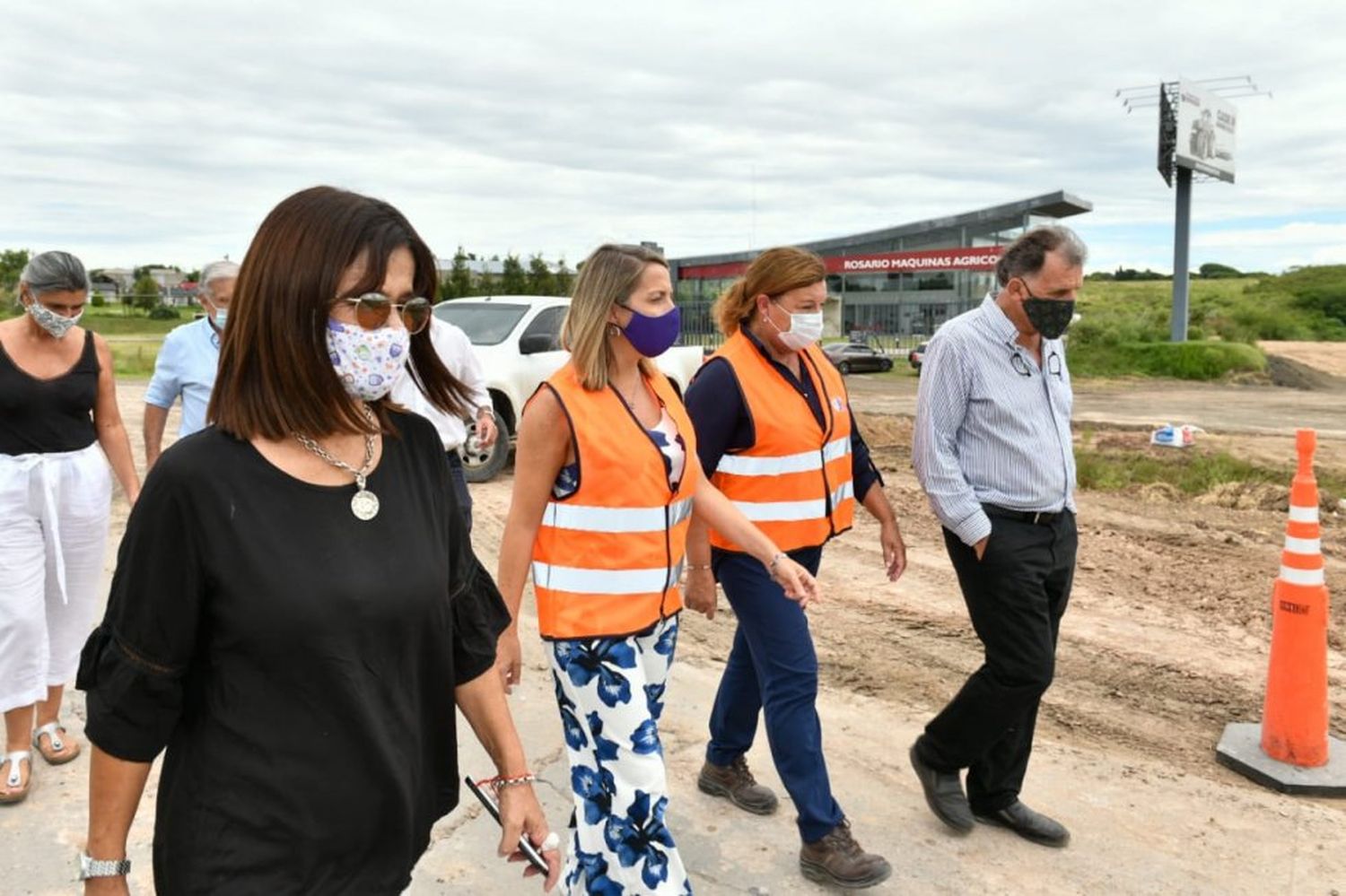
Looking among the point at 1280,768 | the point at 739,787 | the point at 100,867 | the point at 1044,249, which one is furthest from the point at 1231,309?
the point at 100,867

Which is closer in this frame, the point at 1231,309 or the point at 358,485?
the point at 358,485

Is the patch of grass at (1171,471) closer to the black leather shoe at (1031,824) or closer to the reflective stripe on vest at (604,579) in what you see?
the black leather shoe at (1031,824)

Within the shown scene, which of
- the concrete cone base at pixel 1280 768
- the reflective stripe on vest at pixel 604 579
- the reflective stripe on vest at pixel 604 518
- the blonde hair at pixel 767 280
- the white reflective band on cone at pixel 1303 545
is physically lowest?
the concrete cone base at pixel 1280 768

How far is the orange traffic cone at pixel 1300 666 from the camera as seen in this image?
169 inches

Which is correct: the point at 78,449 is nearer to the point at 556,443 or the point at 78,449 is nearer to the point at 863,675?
the point at 556,443

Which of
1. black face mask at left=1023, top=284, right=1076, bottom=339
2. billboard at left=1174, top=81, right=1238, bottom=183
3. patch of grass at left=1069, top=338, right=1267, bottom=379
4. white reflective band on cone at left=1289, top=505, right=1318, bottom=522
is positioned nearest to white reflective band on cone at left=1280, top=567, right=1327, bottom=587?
white reflective band on cone at left=1289, top=505, right=1318, bottom=522

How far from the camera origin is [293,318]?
1.74m

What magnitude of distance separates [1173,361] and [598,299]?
98.1 feet

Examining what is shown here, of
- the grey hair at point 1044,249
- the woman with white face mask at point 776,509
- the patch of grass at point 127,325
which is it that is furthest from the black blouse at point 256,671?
the patch of grass at point 127,325

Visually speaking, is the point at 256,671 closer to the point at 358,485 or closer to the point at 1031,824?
the point at 358,485

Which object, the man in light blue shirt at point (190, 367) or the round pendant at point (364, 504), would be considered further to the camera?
the man in light blue shirt at point (190, 367)

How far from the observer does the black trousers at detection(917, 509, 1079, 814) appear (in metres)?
3.63

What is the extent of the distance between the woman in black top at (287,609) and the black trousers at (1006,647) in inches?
90.4

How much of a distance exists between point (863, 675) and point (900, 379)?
25000 mm
